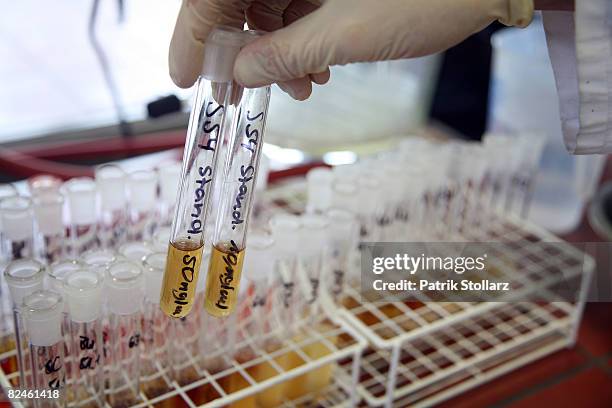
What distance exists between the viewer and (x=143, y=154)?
1725 mm

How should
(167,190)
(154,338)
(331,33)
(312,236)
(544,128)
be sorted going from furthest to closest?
1. (544,128)
2. (167,190)
3. (312,236)
4. (154,338)
5. (331,33)

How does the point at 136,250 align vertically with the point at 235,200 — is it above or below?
below

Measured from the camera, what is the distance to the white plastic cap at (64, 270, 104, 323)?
33.8 inches

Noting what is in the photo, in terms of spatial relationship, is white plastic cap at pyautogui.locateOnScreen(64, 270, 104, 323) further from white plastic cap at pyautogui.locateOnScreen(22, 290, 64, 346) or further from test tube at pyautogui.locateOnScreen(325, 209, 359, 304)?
test tube at pyautogui.locateOnScreen(325, 209, 359, 304)

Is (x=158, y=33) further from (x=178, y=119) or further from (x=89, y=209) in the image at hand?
(x=89, y=209)

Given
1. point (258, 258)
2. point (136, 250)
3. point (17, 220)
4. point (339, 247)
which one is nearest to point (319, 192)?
point (339, 247)

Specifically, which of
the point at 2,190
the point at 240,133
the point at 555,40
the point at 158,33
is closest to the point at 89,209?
the point at 2,190

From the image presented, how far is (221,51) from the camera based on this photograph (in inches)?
30.1

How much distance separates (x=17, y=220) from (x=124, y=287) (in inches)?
10.9

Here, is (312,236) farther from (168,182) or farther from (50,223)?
(50,223)

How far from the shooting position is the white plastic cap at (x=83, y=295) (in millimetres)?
859

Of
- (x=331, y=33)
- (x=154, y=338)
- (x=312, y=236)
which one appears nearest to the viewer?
(x=331, y=33)

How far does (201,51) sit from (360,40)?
0.58ft

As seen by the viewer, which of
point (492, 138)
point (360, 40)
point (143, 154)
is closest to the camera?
point (360, 40)
